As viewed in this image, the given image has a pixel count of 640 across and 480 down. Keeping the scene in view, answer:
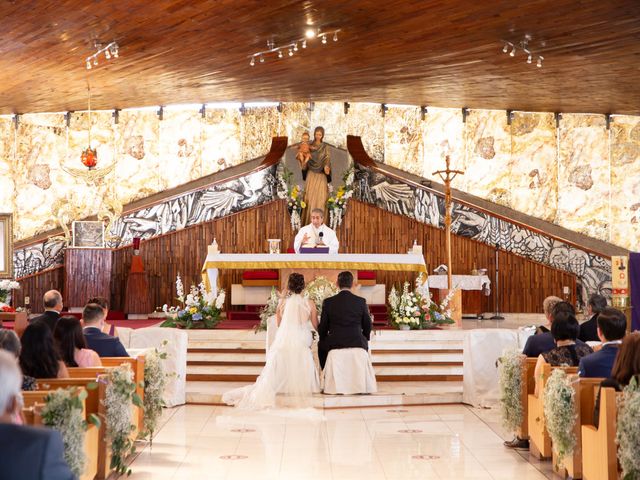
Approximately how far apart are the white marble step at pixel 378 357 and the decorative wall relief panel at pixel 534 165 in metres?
7.60

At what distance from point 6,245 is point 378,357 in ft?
21.9

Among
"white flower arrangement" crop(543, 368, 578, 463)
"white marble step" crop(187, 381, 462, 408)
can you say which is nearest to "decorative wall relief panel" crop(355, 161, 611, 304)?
"white marble step" crop(187, 381, 462, 408)

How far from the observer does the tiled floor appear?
6816mm

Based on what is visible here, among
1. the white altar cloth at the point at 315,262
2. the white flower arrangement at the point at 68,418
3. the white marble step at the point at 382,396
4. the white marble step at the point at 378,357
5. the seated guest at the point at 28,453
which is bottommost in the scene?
the white marble step at the point at 382,396

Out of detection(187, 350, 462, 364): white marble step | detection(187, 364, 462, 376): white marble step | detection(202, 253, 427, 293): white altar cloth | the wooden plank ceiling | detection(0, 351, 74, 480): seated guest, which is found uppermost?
the wooden plank ceiling

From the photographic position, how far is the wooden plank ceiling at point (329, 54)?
11.0 meters

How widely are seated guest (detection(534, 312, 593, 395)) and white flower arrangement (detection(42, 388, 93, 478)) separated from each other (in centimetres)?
360

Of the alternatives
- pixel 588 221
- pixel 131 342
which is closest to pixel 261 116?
pixel 588 221

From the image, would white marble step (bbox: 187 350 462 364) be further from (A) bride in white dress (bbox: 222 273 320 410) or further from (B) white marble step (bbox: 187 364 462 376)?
(A) bride in white dress (bbox: 222 273 320 410)

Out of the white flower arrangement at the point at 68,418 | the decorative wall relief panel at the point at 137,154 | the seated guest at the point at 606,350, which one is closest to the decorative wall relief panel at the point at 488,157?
the decorative wall relief panel at the point at 137,154

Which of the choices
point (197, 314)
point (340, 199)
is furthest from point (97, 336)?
point (340, 199)

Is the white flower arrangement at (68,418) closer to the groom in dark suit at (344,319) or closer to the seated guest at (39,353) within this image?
the seated guest at (39,353)

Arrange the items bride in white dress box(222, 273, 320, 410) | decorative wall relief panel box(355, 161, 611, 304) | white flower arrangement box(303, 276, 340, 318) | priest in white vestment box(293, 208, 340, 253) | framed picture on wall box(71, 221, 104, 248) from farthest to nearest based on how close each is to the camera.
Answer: decorative wall relief panel box(355, 161, 611, 304), framed picture on wall box(71, 221, 104, 248), priest in white vestment box(293, 208, 340, 253), white flower arrangement box(303, 276, 340, 318), bride in white dress box(222, 273, 320, 410)

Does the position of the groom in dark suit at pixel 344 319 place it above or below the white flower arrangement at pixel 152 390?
above
